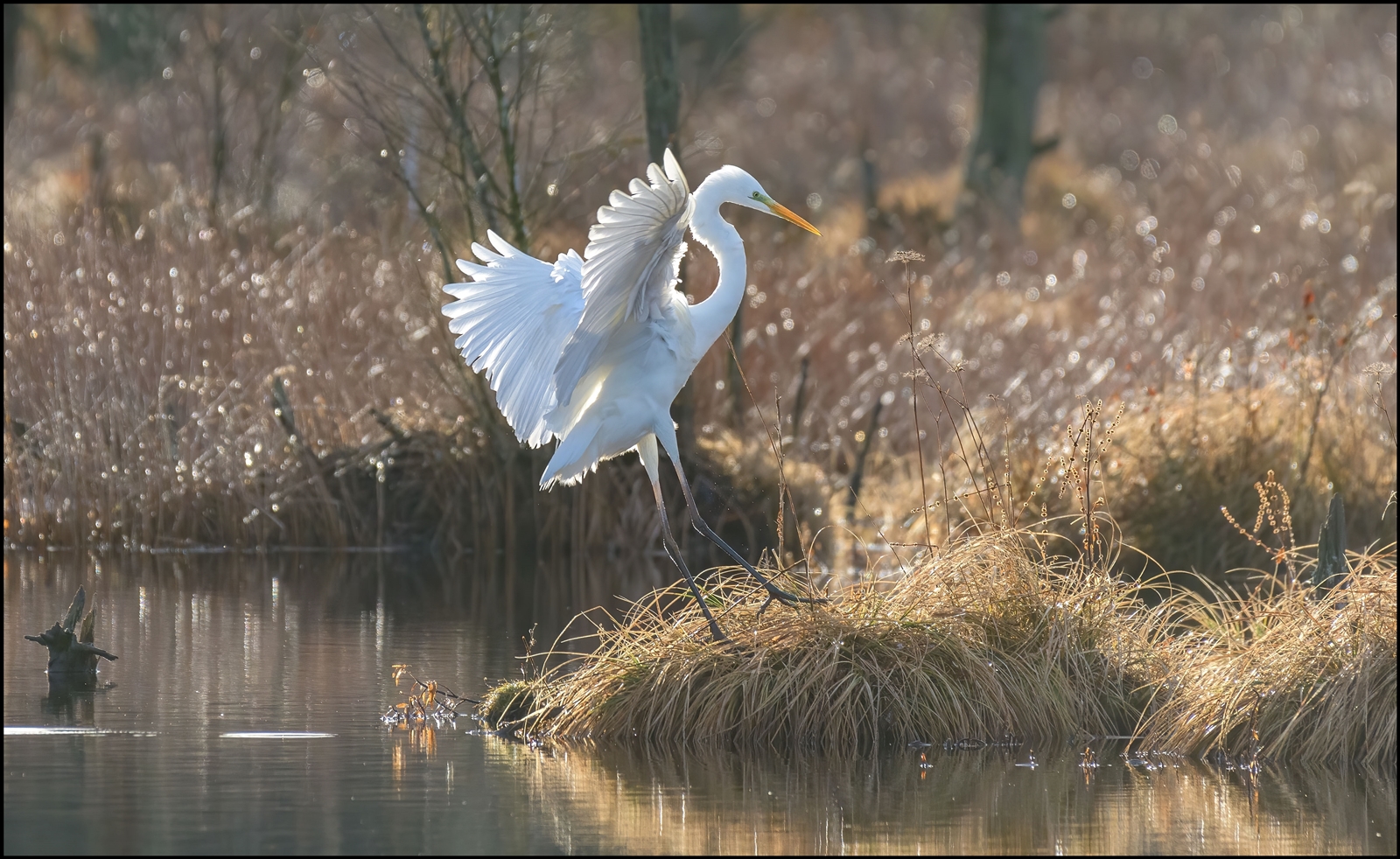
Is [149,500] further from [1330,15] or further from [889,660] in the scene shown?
[1330,15]

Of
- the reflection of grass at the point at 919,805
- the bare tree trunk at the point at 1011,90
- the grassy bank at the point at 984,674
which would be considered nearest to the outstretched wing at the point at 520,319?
the grassy bank at the point at 984,674

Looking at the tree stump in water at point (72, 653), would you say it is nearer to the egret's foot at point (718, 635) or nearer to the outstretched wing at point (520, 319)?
the outstretched wing at point (520, 319)

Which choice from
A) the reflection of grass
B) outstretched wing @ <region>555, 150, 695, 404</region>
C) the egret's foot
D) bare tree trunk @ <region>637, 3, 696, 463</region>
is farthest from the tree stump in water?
bare tree trunk @ <region>637, 3, 696, 463</region>

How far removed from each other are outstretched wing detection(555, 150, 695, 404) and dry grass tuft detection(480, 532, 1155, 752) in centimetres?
97

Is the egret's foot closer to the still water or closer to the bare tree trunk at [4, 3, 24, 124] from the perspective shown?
the still water

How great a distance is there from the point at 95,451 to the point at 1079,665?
24.6ft

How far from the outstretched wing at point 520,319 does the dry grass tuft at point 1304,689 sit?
8.36 ft

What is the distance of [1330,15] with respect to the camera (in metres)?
34.0

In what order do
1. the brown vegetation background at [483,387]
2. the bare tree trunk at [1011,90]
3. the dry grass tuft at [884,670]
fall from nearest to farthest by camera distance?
the dry grass tuft at [884,670]
the brown vegetation background at [483,387]
the bare tree trunk at [1011,90]

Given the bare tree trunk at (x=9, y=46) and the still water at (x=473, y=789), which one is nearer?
the still water at (x=473, y=789)

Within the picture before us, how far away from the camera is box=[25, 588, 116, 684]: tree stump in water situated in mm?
7383

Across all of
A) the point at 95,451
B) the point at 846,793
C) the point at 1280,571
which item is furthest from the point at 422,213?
the point at 846,793

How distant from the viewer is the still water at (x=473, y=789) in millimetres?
5023

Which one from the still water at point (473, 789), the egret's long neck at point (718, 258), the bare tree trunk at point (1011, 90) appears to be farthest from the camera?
the bare tree trunk at point (1011, 90)
